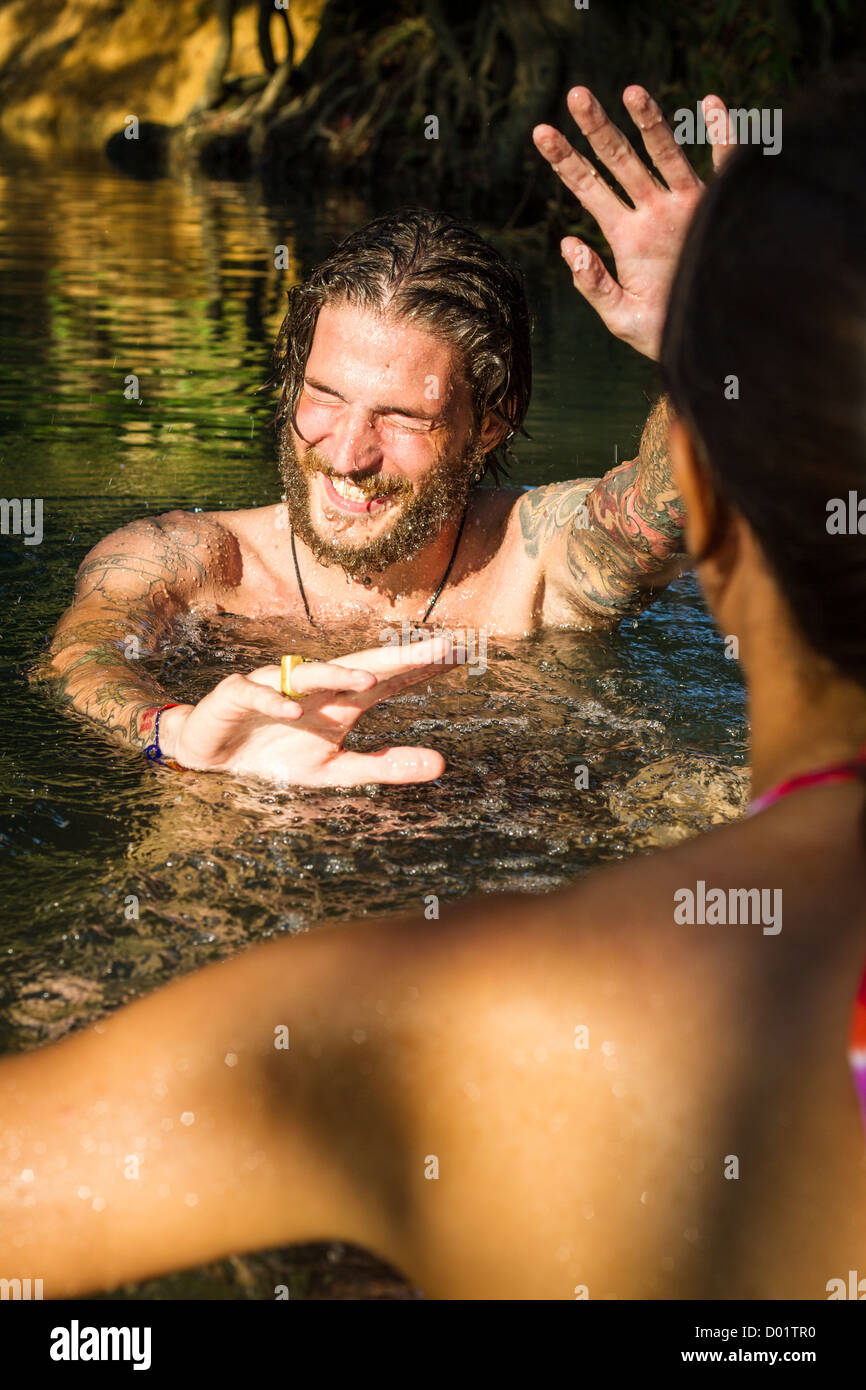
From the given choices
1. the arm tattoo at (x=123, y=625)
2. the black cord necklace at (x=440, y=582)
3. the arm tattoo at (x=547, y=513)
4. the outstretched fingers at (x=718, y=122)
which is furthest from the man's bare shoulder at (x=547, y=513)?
the outstretched fingers at (x=718, y=122)

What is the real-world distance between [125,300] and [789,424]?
911 centimetres

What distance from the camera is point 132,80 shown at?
2088 centimetres

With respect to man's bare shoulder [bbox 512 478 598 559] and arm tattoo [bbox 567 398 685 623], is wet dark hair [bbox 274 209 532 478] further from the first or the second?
arm tattoo [bbox 567 398 685 623]

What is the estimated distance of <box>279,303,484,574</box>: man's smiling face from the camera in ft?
12.3

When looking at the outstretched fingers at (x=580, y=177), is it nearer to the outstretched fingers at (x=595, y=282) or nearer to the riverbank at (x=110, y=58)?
the outstretched fingers at (x=595, y=282)

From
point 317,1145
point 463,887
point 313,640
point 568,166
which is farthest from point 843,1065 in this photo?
point 313,640

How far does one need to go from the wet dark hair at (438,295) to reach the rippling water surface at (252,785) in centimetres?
79

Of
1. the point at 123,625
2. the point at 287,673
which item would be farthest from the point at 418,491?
the point at 287,673

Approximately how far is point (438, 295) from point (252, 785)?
5.59 feet

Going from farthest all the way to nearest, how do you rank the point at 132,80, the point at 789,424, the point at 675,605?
1. the point at 132,80
2. the point at 675,605
3. the point at 789,424

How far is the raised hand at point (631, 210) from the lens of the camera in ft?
10.4

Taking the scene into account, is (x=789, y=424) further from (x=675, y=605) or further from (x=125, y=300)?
(x=125, y=300)

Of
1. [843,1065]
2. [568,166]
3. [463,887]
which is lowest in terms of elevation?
[463,887]

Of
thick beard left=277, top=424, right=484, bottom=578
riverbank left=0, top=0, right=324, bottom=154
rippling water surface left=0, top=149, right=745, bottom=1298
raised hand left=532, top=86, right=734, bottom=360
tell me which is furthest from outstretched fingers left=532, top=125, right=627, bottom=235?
riverbank left=0, top=0, right=324, bottom=154
